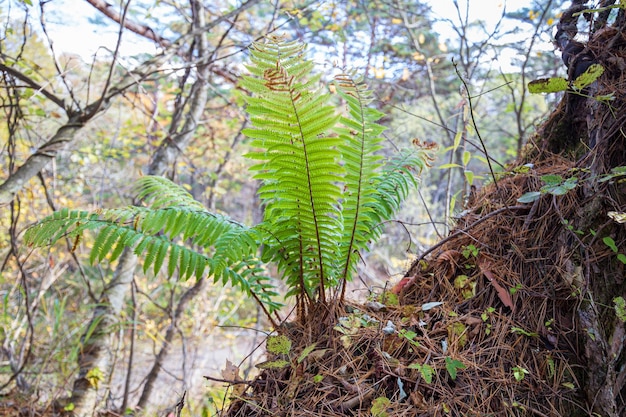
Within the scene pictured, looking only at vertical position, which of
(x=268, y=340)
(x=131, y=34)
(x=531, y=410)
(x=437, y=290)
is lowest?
(x=531, y=410)

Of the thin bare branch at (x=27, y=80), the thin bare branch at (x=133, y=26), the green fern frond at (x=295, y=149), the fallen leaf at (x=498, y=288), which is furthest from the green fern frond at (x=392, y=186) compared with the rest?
the thin bare branch at (x=133, y=26)

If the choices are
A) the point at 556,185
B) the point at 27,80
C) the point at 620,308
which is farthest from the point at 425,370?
the point at 27,80

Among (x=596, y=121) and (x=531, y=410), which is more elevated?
(x=596, y=121)

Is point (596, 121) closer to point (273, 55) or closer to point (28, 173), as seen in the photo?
point (273, 55)

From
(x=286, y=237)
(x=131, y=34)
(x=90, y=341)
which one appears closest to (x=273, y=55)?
(x=286, y=237)

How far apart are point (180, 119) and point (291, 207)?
2.72 meters

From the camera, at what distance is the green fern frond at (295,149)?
110 centimetres

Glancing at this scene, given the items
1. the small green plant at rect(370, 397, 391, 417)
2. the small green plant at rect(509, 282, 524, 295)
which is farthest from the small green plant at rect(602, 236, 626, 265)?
the small green plant at rect(370, 397, 391, 417)

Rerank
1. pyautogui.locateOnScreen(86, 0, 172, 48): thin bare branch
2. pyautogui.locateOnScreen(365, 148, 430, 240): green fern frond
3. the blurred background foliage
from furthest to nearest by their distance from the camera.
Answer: pyautogui.locateOnScreen(86, 0, 172, 48): thin bare branch → the blurred background foliage → pyautogui.locateOnScreen(365, 148, 430, 240): green fern frond

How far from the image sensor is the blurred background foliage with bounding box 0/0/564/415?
2.41 metres

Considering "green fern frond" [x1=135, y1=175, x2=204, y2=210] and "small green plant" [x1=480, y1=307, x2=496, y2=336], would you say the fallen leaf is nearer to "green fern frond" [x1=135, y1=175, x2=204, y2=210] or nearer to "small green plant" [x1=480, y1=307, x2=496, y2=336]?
"small green plant" [x1=480, y1=307, x2=496, y2=336]

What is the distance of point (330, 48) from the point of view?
5.92 meters

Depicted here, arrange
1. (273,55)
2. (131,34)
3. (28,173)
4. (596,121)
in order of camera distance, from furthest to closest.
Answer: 1. (131,34)
2. (28,173)
3. (596,121)
4. (273,55)

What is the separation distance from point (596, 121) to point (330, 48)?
17.1 feet
